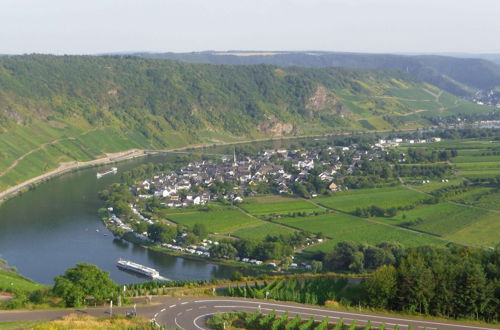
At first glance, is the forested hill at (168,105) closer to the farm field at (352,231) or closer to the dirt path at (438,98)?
the dirt path at (438,98)

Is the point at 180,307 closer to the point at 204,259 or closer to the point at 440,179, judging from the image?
the point at 204,259

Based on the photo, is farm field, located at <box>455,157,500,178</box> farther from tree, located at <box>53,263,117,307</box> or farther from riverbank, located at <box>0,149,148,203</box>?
tree, located at <box>53,263,117,307</box>

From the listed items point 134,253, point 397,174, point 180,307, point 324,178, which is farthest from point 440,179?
point 180,307

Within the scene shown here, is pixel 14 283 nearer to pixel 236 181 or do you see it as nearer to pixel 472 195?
pixel 236 181

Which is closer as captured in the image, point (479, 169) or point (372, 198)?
point (372, 198)

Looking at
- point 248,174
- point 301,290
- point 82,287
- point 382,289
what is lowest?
point 248,174

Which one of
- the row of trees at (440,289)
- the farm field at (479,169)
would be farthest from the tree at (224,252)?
the farm field at (479,169)

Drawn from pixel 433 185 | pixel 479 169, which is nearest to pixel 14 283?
pixel 433 185
